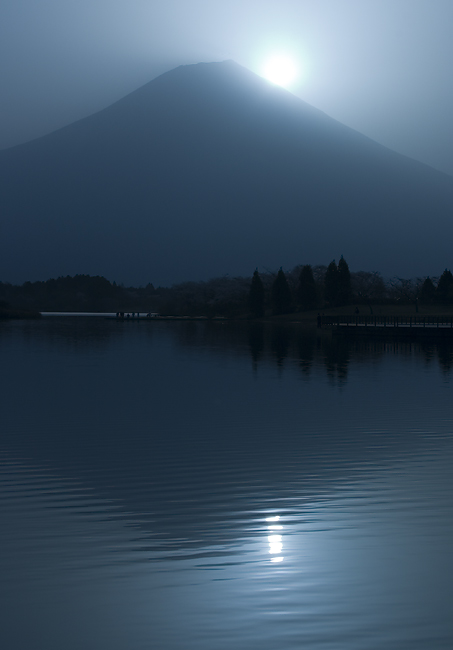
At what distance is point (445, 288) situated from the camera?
380 ft

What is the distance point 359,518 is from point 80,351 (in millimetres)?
43035

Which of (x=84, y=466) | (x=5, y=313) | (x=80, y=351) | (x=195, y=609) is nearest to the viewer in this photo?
(x=195, y=609)

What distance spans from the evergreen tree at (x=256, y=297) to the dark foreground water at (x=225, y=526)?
109575mm

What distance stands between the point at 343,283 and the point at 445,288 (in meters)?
17.7

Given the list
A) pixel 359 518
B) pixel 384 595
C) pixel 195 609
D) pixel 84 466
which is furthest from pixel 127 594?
pixel 84 466

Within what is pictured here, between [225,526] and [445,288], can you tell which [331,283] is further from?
[225,526]

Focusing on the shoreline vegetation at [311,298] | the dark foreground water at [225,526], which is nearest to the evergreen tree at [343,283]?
the shoreline vegetation at [311,298]

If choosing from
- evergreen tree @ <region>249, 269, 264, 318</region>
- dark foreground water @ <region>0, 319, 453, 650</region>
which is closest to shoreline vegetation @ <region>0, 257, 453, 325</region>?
evergreen tree @ <region>249, 269, 264, 318</region>

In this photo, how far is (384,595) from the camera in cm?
671

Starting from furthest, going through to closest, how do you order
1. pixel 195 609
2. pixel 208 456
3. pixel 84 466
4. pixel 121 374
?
pixel 121 374 → pixel 208 456 → pixel 84 466 → pixel 195 609

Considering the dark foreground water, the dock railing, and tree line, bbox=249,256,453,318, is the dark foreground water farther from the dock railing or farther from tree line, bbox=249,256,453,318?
tree line, bbox=249,256,453,318

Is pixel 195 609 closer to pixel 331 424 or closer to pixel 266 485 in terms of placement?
A: pixel 266 485

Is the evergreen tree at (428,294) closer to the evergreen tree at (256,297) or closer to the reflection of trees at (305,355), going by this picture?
the evergreen tree at (256,297)

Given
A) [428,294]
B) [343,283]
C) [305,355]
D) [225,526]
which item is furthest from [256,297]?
[225,526]
